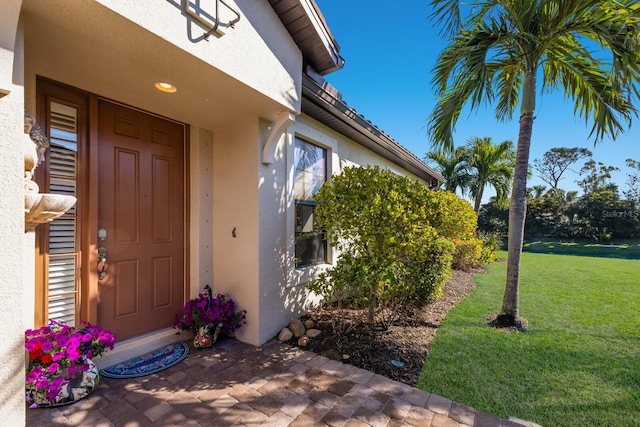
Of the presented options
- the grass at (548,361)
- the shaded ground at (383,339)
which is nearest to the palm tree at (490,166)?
the grass at (548,361)

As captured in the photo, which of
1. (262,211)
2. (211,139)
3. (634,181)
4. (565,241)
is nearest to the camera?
(262,211)

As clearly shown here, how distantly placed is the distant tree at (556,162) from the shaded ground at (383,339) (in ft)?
121

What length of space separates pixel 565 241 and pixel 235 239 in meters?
25.0

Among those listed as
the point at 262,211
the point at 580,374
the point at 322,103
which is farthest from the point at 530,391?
the point at 322,103

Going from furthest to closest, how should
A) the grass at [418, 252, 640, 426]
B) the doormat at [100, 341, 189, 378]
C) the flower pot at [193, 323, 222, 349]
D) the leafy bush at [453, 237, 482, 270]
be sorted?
the leafy bush at [453, 237, 482, 270] < the flower pot at [193, 323, 222, 349] < the doormat at [100, 341, 189, 378] < the grass at [418, 252, 640, 426]

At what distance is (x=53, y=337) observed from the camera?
2.65m

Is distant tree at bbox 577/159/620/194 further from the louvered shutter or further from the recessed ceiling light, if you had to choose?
the louvered shutter

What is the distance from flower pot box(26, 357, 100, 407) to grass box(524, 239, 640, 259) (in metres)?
21.1

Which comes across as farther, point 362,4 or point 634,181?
point 634,181

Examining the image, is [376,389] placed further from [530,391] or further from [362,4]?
[362,4]

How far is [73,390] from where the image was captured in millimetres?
2684

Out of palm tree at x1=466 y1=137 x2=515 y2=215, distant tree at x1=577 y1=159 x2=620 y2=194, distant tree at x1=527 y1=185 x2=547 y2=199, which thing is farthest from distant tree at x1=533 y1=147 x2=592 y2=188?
palm tree at x1=466 y1=137 x2=515 y2=215

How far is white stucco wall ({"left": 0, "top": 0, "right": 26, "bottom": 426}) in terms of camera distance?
1856mm

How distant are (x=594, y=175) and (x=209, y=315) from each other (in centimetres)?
3976
